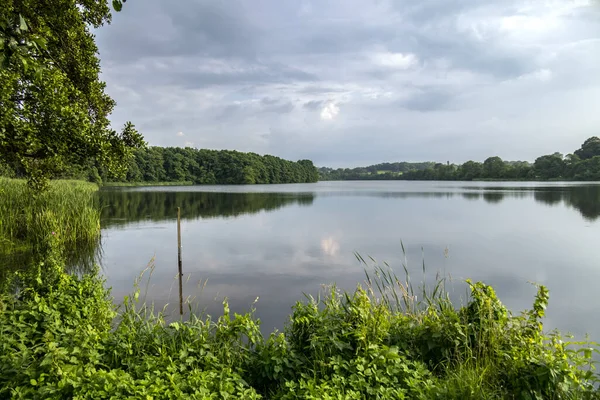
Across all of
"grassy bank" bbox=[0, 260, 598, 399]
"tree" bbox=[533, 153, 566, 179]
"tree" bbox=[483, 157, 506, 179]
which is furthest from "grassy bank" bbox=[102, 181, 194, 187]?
"tree" bbox=[533, 153, 566, 179]

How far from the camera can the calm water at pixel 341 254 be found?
9.80 metres

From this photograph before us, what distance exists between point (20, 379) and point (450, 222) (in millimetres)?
24970

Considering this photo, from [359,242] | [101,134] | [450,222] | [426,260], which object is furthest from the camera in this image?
[450,222]

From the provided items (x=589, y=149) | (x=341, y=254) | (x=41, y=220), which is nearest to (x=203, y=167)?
(x=41, y=220)

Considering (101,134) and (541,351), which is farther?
(101,134)

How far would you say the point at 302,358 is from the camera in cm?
446

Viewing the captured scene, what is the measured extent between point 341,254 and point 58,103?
11.2 m

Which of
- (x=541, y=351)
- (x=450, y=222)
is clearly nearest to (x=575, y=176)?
(x=450, y=222)

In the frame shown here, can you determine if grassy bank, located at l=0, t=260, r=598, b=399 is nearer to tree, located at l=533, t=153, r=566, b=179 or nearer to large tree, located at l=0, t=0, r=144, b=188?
large tree, located at l=0, t=0, r=144, b=188

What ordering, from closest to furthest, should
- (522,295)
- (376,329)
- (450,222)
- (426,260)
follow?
(376,329), (522,295), (426,260), (450,222)

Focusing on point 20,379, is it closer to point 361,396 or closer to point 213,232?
point 361,396

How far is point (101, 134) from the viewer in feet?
30.9

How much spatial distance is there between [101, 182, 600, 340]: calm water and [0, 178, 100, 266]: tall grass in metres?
1.31

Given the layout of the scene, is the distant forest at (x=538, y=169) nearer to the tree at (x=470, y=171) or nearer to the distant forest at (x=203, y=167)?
the tree at (x=470, y=171)
